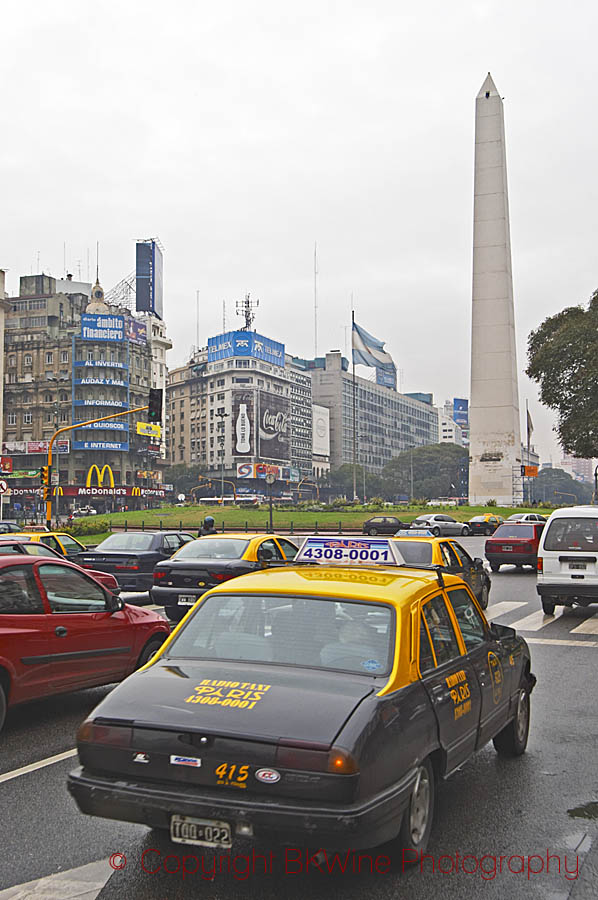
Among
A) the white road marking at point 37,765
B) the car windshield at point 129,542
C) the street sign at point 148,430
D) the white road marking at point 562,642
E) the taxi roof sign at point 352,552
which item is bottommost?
the white road marking at point 562,642

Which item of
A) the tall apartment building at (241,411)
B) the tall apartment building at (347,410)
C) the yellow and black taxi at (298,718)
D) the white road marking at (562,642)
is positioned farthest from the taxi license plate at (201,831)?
the tall apartment building at (347,410)

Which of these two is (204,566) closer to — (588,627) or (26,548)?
(26,548)

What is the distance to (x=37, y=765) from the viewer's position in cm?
646

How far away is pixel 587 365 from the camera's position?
45.8 meters

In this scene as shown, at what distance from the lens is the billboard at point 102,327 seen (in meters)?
116

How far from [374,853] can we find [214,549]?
10640 mm

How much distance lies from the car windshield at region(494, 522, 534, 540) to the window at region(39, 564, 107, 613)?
20.0 m

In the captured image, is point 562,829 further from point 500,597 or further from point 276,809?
point 500,597

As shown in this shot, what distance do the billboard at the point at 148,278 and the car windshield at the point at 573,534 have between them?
10923 centimetres

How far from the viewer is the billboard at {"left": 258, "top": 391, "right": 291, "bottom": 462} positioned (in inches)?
5812

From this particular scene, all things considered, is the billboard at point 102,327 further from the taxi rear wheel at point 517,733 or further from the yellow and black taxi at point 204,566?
the taxi rear wheel at point 517,733

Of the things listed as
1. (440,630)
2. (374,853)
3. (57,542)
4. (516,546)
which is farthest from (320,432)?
(374,853)

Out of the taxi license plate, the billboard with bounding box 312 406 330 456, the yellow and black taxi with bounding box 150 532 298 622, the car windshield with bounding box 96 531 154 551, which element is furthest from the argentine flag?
the taxi license plate

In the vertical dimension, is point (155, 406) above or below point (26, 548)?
above
